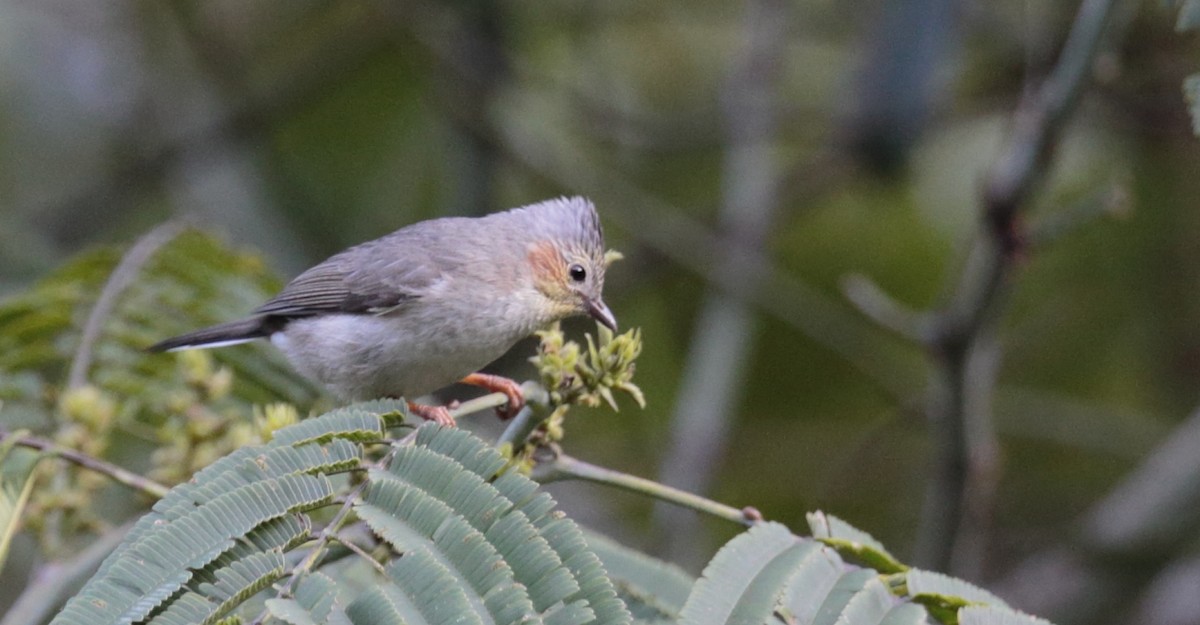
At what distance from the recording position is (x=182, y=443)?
311cm

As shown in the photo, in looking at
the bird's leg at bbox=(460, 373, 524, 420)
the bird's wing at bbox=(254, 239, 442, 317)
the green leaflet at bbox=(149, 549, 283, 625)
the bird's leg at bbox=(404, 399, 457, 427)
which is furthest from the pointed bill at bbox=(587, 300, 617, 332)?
the green leaflet at bbox=(149, 549, 283, 625)

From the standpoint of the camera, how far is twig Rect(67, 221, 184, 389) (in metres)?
3.54


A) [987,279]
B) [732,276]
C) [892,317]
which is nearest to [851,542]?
[987,279]

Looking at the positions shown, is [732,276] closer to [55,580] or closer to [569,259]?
[569,259]

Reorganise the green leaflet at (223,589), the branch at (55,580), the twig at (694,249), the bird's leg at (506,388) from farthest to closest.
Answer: the twig at (694,249) < the bird's leg at (506,388) < the branch at (55,580) < the green leaflet at (223,589)

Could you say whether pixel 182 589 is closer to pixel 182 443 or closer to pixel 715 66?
pixel 182 443

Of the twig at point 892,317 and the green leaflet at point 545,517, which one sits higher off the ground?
the twig at point 892,317

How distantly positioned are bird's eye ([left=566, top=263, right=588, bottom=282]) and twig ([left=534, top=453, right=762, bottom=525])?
1.62 metres

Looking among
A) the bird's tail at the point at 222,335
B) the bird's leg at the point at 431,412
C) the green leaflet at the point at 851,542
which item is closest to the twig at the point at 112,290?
the bird's tail at the point at 222,335

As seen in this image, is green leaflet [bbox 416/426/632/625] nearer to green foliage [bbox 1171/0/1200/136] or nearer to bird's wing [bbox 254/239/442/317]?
green foliage [bbox 1171/0/1200/136]

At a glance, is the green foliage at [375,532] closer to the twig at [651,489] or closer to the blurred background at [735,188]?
the twig at [651,489]

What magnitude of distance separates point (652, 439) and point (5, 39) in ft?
18.2

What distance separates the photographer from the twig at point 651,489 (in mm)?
2326

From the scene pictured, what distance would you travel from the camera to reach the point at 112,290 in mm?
3758
